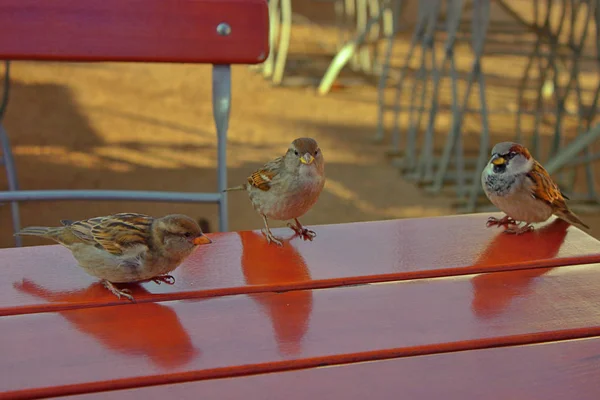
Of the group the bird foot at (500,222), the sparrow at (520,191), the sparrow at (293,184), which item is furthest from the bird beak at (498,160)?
the sparrow at (293,184)

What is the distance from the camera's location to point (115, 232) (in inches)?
49.3

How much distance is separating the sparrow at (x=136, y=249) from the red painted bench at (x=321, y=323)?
3cm

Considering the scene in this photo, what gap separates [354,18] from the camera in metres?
8.77

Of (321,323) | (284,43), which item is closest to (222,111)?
(321,323)

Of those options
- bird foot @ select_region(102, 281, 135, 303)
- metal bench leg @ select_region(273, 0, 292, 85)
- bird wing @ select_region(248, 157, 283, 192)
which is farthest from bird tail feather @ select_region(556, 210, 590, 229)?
metal bench leg @ select_region(273, 0, 292, 85)

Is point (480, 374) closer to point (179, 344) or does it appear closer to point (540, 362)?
point (540, 362)

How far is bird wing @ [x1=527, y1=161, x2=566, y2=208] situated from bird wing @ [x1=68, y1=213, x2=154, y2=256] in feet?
2.69

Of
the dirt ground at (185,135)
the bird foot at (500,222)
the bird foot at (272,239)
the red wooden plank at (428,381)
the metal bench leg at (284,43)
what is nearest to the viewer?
the red wooden plank at (428,381)

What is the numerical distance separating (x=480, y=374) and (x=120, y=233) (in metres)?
0.62

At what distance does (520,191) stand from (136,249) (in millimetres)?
821

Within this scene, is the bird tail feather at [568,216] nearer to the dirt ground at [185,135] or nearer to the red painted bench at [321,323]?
the red painted bench at [321,323]

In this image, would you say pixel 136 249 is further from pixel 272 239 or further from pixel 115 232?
pixel 272 239

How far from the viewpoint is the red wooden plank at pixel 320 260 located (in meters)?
1.21

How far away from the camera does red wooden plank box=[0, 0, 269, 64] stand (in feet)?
5.98
